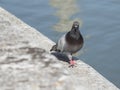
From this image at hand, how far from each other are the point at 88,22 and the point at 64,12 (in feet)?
13.3

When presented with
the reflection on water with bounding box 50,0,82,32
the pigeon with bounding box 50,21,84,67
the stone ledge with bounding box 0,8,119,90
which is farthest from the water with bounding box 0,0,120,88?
the stone ledge with bounding box 0,8,119,90

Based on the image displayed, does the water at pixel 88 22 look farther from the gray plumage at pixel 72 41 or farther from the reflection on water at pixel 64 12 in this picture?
the gray plumage at pixel 72 41

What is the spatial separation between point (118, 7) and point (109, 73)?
7863mm

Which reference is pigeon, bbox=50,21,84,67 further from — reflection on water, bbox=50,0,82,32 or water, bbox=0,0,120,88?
reflection on water, bbox=50,0,82,32

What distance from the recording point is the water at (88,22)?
18797mm

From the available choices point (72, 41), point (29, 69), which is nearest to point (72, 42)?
point (72, 41)

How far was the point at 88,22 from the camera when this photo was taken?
22.9m

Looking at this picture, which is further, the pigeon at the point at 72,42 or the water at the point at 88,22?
the water at the point at 88,22

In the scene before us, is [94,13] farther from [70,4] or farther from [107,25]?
[70,4]

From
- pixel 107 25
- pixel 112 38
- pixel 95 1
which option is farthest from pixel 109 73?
pixel 95 1

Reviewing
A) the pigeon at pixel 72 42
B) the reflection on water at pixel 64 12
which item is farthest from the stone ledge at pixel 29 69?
the reflection on water at pixel 64 12

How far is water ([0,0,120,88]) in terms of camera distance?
18.8 meters

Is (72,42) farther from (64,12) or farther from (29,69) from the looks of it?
(64,12)

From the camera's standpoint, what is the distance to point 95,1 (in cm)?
2589
